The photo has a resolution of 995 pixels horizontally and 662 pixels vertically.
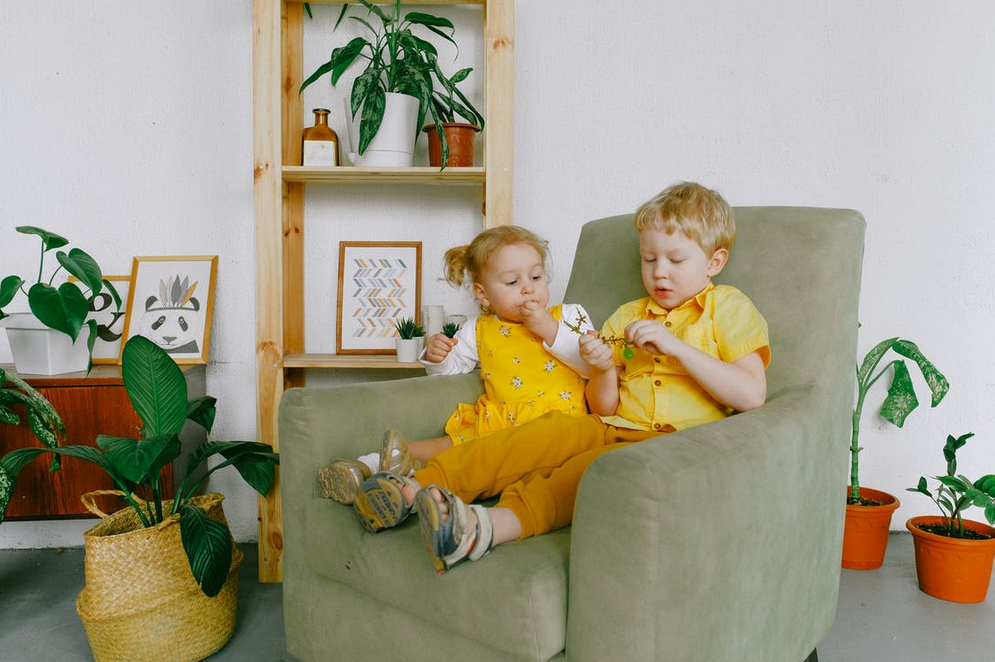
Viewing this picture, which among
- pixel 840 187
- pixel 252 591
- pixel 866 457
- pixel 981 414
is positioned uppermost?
pixel 840 187

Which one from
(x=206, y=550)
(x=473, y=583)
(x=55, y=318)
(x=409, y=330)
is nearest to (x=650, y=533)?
(x=473, y=583)

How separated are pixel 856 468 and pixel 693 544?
1267 mm

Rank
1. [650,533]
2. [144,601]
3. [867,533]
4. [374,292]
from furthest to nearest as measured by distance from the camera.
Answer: [374,292] < [867,533] < [144,601] < [650,533]

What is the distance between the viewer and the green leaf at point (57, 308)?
1545mm

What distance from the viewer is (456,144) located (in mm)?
1915

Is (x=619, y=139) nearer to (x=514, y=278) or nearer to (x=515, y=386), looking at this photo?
(x=514, y=278)

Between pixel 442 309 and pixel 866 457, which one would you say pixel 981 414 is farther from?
pixel 442 309

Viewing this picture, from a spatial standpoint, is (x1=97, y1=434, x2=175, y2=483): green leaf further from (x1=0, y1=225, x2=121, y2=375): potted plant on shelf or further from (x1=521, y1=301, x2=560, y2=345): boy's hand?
(x1=521, y1=301, x2=560, y2=345): boy's hand

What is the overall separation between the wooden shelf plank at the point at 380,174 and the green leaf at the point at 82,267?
1.76 ft

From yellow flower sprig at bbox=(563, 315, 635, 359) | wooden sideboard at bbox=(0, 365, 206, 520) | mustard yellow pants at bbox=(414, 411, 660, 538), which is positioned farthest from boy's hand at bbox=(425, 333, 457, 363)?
wooden sideboard at bbox=(0, 365, 206, 520)

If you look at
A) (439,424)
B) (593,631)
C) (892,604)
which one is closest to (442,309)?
(439,424)

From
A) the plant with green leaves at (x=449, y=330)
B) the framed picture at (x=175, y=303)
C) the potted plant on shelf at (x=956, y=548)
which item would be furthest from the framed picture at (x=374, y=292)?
the potted plant on shelf at (x=956, y=548)

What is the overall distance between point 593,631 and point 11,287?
1520mm

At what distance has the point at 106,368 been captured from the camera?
76.3 inches
